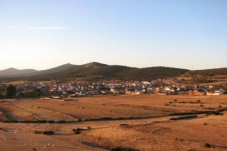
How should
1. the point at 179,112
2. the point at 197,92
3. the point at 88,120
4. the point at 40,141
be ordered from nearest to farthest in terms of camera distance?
1. the point at 40,141
2. the point at 88,120
3. the point at 179,112
4. the point at 197,92

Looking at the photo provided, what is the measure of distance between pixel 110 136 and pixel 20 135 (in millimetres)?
6519

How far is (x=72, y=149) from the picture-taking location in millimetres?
25500

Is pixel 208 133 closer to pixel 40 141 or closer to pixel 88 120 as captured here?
pixel 40 141

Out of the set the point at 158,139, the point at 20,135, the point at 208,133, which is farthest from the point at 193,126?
the point at 20,135

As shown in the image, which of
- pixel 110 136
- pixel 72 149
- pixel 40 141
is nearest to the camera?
pixel 72 149

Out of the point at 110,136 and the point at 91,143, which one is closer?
the point at 91,143

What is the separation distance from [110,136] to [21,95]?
85409 mm

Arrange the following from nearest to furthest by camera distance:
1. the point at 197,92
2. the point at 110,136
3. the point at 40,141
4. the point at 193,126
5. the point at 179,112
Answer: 1. the point at 40,141
2. the point at 110,136
3. the point at 193,126
4. the point at 179,112
5. the point at 197,92

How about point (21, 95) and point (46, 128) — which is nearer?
point (46, 128)

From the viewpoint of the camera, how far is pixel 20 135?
32719mm

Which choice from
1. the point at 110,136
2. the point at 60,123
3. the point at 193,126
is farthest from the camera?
the point at 60,123

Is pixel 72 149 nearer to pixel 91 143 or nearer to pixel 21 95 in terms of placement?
pixel 91 143

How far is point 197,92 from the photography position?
103688mm

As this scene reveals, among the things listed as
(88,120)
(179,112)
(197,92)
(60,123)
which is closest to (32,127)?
(60,123)
